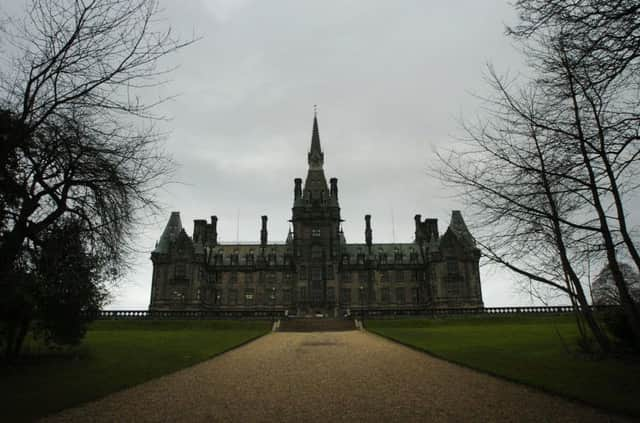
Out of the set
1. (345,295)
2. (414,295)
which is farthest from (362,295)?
(414,295)

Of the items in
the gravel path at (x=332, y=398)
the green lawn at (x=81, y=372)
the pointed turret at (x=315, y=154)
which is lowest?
the gravel path at (x=332, y=398)

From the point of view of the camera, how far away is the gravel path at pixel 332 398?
29.0ft

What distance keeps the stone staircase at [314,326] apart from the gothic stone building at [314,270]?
15050 mm

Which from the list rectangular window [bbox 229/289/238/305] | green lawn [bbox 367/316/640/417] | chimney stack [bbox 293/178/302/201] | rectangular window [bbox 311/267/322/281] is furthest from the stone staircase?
chimney stack [bbox 293/178/302/201]

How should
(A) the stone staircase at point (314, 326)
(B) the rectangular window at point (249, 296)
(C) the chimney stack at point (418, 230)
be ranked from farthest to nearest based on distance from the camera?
(C) the chimney stack at point (418, 230), (B) the rectangular window at point (249, 296), (A) the stone staircase at point (314, 326)

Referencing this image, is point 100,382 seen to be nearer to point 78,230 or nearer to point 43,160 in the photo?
point 78,230

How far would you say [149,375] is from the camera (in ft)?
43.8

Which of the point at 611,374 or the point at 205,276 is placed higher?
the point at 205,276

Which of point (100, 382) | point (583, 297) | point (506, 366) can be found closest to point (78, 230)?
point (100, 382)

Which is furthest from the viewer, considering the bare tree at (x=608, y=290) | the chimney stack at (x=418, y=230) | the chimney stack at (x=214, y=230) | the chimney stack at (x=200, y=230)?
the chimney stack at (x=214, y=230)

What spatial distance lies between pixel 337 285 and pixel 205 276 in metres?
19.5

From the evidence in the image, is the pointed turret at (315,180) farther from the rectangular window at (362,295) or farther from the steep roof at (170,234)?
the steep roof at (170,234)

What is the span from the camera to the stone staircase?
131 ft

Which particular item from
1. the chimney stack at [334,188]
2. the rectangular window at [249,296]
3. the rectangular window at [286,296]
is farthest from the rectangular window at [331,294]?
the chimney stack at [334,188]
